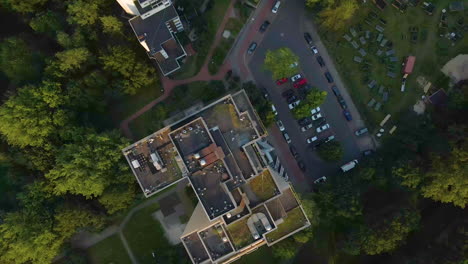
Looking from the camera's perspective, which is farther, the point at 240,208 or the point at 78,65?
the point at 78,65

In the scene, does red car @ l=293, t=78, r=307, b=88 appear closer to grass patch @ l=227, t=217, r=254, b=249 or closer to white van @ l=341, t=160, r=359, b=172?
white van @ l=341, t=160, r=359, b=172

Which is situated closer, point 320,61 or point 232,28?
point 232,28

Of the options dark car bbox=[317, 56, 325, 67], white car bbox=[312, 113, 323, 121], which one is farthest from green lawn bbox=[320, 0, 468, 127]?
white car bbox=[312, 113, 323, 121]

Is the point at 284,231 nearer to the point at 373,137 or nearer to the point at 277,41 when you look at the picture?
the point at 373,137

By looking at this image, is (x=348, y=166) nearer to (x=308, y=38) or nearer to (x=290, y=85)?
(x=290, y=85)

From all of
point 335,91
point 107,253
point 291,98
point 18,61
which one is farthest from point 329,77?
point 18,61

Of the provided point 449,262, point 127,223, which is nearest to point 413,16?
point 449,262
